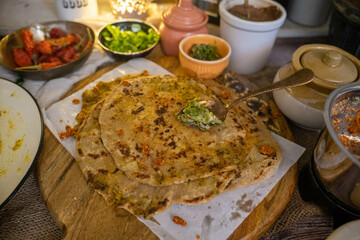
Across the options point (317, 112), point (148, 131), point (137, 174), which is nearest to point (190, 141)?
point (148, 131)

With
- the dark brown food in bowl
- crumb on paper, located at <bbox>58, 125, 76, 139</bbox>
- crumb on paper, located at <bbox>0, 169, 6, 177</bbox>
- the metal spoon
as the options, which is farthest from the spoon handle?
crumb on paper, located at <bbox>0, 169, 6, 177</bbox>

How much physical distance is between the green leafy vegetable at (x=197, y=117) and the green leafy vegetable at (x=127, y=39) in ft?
3.89

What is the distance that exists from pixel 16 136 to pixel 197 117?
144cm

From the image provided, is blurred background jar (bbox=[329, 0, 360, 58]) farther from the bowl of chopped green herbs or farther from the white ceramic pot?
the bowl of chopped green herbs

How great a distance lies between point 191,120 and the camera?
2279 millimetres

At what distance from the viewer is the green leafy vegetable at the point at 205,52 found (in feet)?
9.68

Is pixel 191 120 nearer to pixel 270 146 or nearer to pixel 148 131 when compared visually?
pixel 148 131

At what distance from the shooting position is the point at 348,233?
1.68m

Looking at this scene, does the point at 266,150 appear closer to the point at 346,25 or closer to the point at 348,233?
the point at 348,233

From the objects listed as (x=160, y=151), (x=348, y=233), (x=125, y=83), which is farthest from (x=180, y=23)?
(x=348, y=233)

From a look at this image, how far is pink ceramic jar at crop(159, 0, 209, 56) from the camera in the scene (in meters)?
3.09

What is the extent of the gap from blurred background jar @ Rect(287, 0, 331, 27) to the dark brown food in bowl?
992 mm

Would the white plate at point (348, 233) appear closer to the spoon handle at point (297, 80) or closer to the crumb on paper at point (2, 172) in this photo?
the spoon handle at point (297, 80)

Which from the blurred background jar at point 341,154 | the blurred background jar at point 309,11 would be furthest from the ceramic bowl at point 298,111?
the blurred background jar at point 309,11
